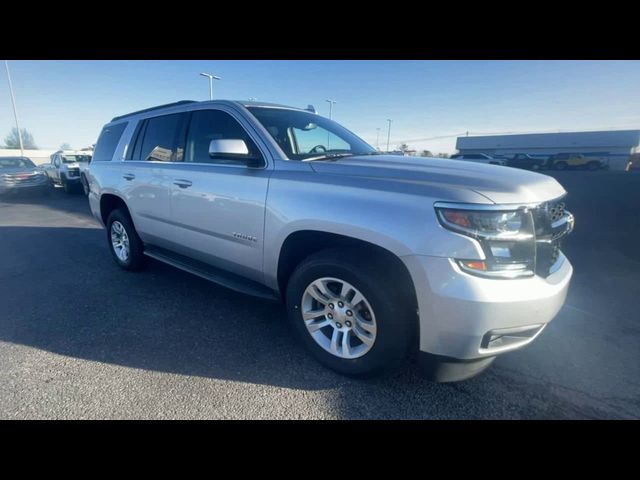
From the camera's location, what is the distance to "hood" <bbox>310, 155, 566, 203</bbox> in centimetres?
195

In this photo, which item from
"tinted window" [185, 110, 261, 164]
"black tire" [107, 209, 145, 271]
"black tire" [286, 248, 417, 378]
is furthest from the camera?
"black tire" [107, 209, 145, 271]

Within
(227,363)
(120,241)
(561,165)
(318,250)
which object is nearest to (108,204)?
(120,241)

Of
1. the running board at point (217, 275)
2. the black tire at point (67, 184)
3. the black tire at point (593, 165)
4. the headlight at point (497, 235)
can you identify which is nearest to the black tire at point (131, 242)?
the running board at point (217, 275)

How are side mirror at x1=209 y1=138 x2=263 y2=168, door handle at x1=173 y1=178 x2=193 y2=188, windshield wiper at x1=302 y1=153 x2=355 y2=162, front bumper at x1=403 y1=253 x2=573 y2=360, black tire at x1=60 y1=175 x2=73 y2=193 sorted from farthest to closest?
black tire at x1=60 y1=175 x2=73 y2=193, door handle at x1=173 y1=178 x2=193 y2=188, windshield wiper at x1=302 y1=153 x2=355 y2=162, side mirror at x1=209 y1=138 x2=263 y2=168, front bumper at x1=403 y1=253 x2=573 y2=360

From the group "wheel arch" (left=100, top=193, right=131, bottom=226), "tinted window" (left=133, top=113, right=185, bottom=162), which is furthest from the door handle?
"wheel arch" (left=100, top=193, right=131, bottom=226)

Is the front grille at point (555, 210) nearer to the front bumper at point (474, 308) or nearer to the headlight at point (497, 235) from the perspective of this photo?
the headlight at point (497, 235)

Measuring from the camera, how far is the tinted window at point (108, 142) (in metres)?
4.49

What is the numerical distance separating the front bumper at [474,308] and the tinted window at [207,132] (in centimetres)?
197

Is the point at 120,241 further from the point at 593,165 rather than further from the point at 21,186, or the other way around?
the point at 593,165

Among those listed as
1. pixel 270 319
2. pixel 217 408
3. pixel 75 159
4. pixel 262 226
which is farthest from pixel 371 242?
pixel 75 159

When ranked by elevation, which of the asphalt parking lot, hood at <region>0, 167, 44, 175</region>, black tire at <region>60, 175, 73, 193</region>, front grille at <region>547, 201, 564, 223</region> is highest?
front grille at <region>547, 201, 564, 223</region>

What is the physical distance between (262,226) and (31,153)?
47166mm

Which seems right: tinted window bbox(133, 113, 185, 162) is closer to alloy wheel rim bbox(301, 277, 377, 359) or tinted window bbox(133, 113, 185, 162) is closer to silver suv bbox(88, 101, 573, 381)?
silver suv bbox(88, 101, 573, 381)
